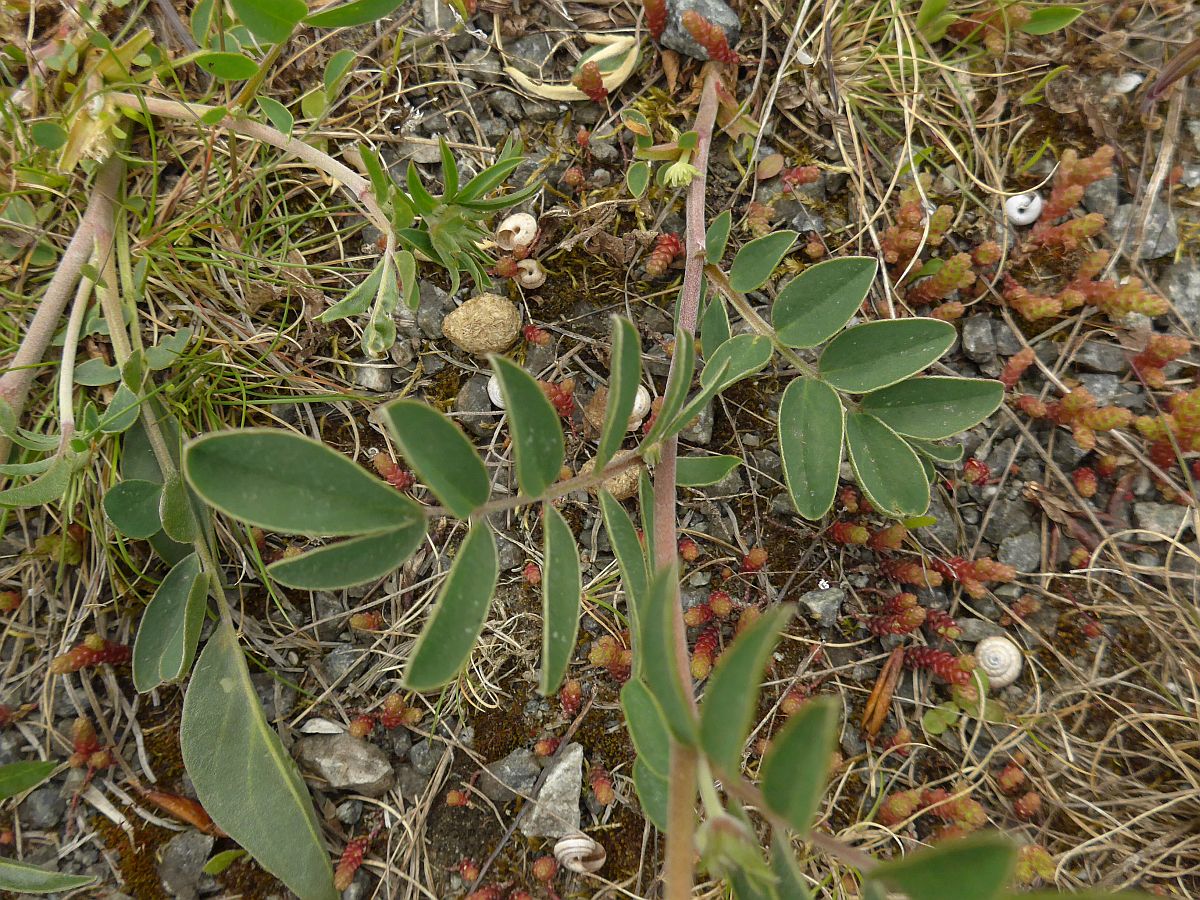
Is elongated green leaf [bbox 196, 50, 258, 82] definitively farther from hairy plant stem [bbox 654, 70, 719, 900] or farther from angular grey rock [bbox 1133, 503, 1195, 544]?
angular grey rock [bbox 1133, 503, 1195, 544]

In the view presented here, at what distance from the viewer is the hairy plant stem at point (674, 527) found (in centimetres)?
115

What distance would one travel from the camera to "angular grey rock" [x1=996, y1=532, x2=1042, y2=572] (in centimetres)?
228

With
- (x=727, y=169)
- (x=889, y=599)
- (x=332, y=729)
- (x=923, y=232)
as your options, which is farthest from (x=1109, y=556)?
(x=332, y=729)

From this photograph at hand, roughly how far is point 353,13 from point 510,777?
79.9 inches

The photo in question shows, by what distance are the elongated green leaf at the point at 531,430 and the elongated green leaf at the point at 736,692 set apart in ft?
1.65

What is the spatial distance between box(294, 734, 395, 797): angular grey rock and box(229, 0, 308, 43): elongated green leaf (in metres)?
1.85

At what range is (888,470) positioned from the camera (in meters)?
1.88

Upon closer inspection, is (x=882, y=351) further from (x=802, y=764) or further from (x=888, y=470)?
(x=802, y=764)

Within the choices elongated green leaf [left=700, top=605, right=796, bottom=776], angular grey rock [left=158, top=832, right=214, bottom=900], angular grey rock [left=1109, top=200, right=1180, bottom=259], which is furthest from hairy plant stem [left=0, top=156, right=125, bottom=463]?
angular grey rock [left=1109, top=200, right=1180, bottom=259]

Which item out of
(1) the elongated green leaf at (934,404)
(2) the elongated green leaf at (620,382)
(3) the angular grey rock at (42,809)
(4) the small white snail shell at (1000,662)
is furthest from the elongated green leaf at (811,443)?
(3) the angular grey rock at (42,809)

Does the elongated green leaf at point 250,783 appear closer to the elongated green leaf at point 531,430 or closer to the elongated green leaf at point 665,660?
the elongated green leaf at point 531,430

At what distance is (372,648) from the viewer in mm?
2230

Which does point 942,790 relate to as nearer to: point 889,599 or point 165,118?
point 889,599

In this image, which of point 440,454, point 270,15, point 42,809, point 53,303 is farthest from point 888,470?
point 42,809
